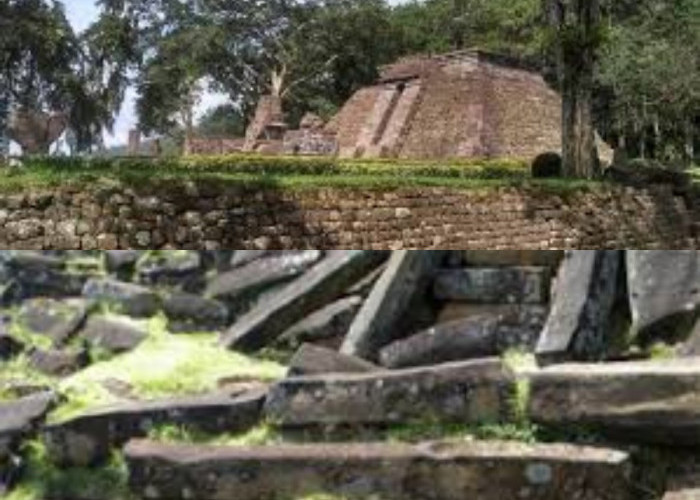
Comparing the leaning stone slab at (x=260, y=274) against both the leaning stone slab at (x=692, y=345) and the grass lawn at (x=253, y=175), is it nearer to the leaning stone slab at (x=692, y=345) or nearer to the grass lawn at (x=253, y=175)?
the leaning stone slab at (x=692, y=345)

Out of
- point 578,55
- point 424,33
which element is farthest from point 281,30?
point 578,55

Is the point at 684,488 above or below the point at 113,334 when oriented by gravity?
below

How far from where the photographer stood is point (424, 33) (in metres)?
63.1

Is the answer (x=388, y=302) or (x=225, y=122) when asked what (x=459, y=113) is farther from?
(x=225, y=122)

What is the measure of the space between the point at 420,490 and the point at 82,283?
180 centimetres

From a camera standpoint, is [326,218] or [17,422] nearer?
[17,422]

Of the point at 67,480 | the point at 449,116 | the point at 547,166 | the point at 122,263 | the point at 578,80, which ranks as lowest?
the point at 67,480

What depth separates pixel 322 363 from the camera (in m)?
3.30

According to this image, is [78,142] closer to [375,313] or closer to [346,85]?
[346,85]

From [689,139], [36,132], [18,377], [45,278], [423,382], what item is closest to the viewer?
[423,382]

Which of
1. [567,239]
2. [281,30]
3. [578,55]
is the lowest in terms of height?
[567,239]

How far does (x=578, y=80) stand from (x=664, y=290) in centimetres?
1959

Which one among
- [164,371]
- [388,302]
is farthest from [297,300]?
[164,371]

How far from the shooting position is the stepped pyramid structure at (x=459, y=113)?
32469 millimetres
